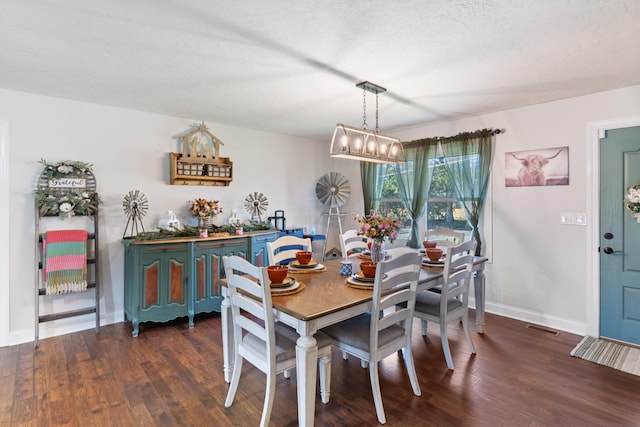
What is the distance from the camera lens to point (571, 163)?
11.3 feet

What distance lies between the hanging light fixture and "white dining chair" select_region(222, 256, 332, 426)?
4.37 feet

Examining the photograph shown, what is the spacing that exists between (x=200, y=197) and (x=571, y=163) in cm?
433

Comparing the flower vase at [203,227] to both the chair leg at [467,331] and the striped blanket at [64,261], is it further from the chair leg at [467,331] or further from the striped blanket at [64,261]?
the chair leg at [467,331]

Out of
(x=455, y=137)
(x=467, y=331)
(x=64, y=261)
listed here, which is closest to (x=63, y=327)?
(x=64, y=261)

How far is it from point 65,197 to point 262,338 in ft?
8.93

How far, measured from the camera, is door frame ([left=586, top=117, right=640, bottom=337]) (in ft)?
10.8

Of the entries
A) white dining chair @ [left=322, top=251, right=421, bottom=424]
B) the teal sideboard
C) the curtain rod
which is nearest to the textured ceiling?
the curtain rod

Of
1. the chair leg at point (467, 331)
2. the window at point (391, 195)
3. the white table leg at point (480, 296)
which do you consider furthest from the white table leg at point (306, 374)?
the window at point (391, 195)

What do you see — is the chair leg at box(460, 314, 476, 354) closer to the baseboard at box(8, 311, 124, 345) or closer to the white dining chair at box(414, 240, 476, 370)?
the white dining chair at box(414, 240, 476, 370)

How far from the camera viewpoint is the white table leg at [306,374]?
1.75m

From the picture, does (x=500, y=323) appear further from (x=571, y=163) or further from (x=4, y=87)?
(x=4, y=87)

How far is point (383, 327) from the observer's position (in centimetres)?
208

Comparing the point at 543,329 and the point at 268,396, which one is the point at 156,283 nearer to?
the point at 268,396

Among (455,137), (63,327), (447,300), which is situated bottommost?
(63,327)
